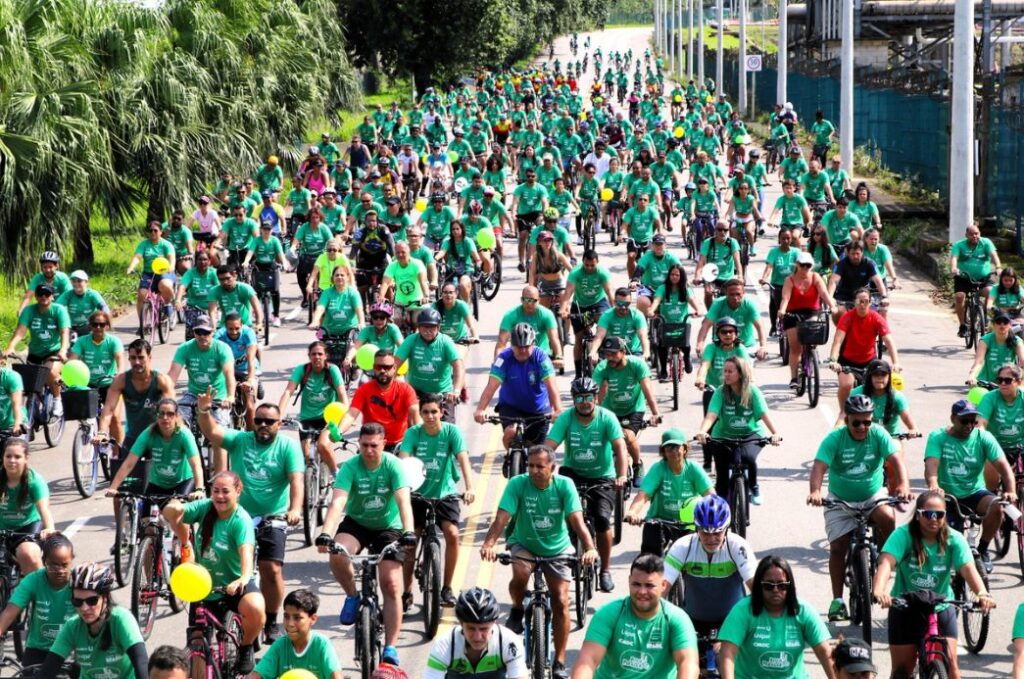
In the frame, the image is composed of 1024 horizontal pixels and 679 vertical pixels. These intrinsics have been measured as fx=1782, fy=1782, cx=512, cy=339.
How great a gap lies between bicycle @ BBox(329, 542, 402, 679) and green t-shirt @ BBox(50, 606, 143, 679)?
175 centimetres

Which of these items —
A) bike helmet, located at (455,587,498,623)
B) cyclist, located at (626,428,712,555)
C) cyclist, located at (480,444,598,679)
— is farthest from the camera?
cyclist, located at (626,428,712,555)

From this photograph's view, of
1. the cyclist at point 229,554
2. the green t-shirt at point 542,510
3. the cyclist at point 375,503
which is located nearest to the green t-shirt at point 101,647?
the cyclist at point 229,554

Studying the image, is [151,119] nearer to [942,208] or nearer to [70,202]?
[70,202]

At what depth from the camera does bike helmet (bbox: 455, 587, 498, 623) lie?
29.1ft

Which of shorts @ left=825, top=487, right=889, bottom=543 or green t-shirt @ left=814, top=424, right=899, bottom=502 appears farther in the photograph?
green t-shirt @ left=814, top=424, right=899, bottom=502

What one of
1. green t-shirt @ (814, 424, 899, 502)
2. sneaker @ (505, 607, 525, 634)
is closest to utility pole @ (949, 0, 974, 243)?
green t-shirt @ (814, 424, 899, 502)

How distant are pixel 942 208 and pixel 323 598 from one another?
25966mm

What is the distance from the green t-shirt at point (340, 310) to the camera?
19.6m

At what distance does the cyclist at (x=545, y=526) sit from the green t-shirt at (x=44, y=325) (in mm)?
9020

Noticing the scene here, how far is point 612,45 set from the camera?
14050 centimetres

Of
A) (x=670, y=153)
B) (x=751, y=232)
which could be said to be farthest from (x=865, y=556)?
(x=670, y=153)

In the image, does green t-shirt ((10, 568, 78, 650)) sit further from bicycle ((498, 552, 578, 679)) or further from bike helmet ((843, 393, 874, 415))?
bike helmet ((843, 393, 874, 415))

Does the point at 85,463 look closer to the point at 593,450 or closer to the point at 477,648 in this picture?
the point at 593,450

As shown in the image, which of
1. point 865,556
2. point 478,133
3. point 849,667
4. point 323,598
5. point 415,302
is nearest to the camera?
point 849,667
